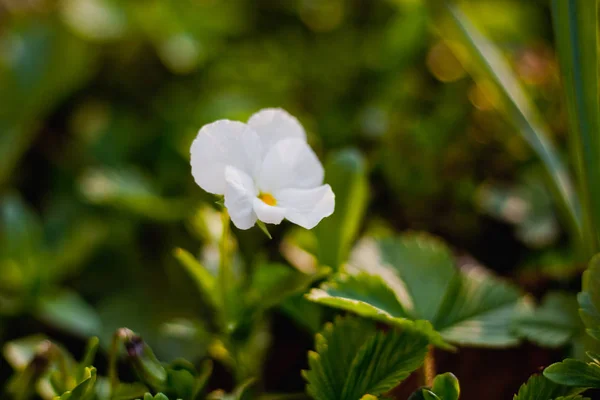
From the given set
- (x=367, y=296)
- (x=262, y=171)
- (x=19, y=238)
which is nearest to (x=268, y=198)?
(x=262, y=171)

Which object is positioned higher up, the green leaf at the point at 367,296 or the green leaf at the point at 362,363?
the green leaf at the point at 367,296

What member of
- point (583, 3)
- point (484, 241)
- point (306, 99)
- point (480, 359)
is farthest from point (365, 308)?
point (306, 99)

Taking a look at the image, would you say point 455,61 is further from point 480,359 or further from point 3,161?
point 3,161

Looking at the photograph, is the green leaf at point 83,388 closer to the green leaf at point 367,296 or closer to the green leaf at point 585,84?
the green leaf at point 367,296

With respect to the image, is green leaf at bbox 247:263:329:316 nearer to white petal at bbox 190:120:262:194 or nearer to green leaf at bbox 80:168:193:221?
white petal at bbox 190:120:262:194

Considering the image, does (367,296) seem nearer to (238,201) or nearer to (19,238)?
(238,201)

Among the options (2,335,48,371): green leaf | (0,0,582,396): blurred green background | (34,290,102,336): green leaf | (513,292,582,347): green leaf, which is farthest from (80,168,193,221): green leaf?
(513,292,582,347): green leaf

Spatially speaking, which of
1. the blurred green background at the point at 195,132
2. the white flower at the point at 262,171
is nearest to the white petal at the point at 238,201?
the white flower at the point at 262,171
